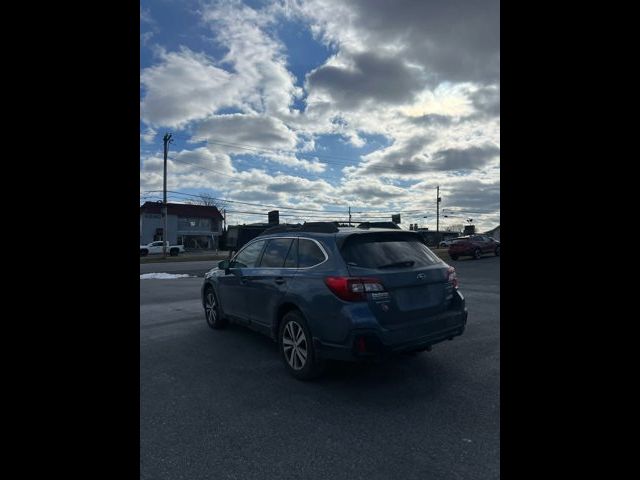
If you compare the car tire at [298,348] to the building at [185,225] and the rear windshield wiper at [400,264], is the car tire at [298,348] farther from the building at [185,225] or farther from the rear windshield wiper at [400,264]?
the building at [185,225]

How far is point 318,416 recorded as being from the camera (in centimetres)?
324

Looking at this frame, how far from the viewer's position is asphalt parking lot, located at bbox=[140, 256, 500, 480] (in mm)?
2518

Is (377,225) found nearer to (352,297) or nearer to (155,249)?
(352,297)

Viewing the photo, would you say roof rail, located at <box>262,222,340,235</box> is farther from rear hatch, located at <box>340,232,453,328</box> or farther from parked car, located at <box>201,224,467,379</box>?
rear hatch, located at <box>340,232,453,328</box>

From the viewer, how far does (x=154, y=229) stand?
6269 cm

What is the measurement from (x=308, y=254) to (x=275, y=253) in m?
0.79

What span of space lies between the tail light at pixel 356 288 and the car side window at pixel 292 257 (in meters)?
0.91

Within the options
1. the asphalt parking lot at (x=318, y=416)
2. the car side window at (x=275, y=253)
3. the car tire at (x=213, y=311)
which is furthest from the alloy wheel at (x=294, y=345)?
the car tire at (x=213, y=311)
